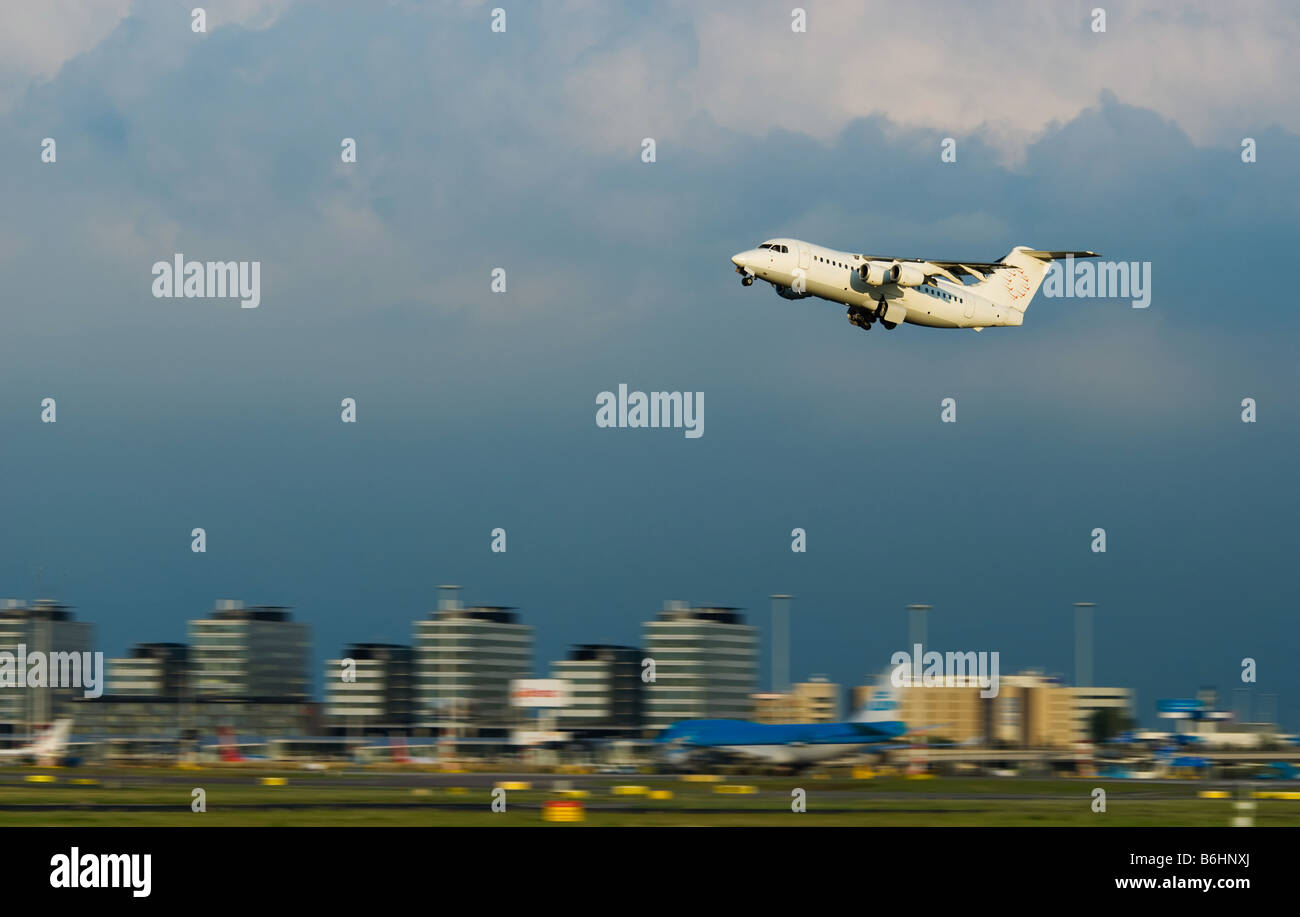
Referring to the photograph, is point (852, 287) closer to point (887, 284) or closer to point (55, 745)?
point (887, 284)

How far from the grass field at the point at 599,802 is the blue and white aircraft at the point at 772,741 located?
23.3 ft

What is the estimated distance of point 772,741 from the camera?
10262 centimetres

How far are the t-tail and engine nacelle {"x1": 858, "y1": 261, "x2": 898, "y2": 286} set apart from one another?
11977mm

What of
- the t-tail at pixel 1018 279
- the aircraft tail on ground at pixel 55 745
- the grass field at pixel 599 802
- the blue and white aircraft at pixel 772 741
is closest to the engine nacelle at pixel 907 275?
the t-tail at pixel 1018 279

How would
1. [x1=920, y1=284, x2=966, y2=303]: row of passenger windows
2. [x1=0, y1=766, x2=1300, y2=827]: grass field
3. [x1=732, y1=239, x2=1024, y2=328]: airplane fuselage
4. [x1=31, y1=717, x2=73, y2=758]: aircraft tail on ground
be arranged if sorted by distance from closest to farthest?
[x1=0, y1=766, x2=1300, y2=827]: grass field, [x1=732, y1=239, x2=1024, y2=328]: airplane fuselage, [x1=920, y1=284, x2=966, y2=303]: row of passenger windows, [x1=31, y1=717, x2=73, y2=758]: aircraft tail on ground

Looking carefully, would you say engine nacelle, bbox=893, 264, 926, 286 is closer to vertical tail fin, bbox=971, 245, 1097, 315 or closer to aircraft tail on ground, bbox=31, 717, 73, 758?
vertical tail fin, bbox=971, 245, 1097, 315

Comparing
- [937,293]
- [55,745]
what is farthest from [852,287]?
[55,745]

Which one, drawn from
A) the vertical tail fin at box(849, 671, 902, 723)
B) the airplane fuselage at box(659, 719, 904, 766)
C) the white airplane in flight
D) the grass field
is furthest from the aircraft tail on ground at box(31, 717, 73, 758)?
the white airplane in flight

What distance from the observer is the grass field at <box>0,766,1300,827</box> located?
57.9 m

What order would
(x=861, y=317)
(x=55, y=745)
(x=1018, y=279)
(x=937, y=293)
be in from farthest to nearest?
(x=55, y=745) → (x=1018, y=279) → (x=937, y=293) → (x=861, y=317)

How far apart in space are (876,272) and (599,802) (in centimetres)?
3499
